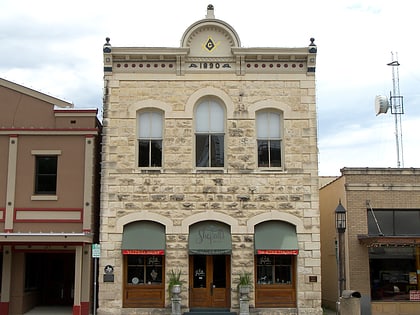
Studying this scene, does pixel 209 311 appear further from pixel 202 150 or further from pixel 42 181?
pixel 42 181

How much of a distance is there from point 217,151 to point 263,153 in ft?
5.31

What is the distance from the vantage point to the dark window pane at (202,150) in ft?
72.0

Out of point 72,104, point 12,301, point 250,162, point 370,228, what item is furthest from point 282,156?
point 12,301

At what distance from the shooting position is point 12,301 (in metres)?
21.4

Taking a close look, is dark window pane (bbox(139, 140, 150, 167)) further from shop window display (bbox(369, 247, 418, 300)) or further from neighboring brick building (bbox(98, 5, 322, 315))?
shop window display (bbox(369, 247, 418, 300))

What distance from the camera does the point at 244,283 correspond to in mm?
20703

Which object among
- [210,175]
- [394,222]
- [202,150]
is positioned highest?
→ [202,150]

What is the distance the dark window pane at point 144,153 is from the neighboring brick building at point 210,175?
0.12 ft

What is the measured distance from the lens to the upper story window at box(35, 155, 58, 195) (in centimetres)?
2178

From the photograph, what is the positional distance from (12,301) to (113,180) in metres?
5.36

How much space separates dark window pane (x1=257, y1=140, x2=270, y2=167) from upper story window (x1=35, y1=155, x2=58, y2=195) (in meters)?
7.12

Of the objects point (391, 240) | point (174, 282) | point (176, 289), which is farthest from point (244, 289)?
point (391, 240)

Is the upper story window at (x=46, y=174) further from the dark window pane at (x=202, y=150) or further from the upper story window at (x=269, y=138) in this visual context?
the upper story window at (x=269, y=138)

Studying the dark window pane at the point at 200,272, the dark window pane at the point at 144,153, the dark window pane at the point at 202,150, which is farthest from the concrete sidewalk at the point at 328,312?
the dark window pane at the point at 144,153
